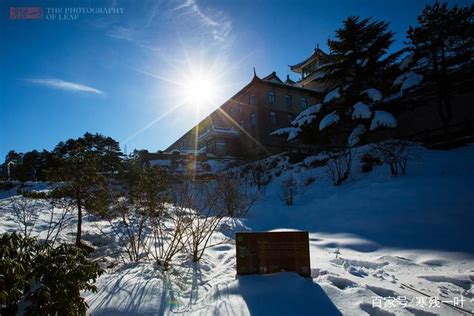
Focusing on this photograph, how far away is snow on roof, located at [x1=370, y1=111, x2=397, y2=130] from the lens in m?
13.0

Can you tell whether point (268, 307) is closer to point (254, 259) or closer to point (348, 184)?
point (254, 259)

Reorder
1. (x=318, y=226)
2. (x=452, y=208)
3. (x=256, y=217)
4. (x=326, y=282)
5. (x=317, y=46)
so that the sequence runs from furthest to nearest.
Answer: (x=317, y=46) < (x=256, y=217) < (x=318, y=226) < (x=452, y=208) < (x=326, y=282)

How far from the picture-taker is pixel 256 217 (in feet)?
35.4

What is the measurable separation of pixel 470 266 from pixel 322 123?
12232 mm

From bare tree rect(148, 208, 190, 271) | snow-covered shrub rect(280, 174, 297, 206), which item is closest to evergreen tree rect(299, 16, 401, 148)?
snow-covered shrub rect(280, 174, 297, 206)

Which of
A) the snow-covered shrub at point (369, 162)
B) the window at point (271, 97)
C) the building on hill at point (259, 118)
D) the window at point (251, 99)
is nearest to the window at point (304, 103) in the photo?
the building on hill at point (259, 118)

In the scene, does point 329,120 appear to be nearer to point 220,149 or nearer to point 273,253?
point 273,253

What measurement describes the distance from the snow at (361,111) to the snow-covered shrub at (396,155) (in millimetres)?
2953

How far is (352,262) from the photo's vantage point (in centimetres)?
462

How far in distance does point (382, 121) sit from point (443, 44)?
243 inches

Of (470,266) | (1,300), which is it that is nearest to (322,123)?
(470,266)

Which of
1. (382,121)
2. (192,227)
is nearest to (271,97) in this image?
(382,121)

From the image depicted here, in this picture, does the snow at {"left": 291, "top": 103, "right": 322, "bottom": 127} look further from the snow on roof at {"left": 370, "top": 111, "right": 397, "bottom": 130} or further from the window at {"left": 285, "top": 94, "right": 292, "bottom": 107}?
the window at {"left": 285, "top": 94, "right": 292, "bottom": 107}

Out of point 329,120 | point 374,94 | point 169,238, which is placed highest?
point 374,94
